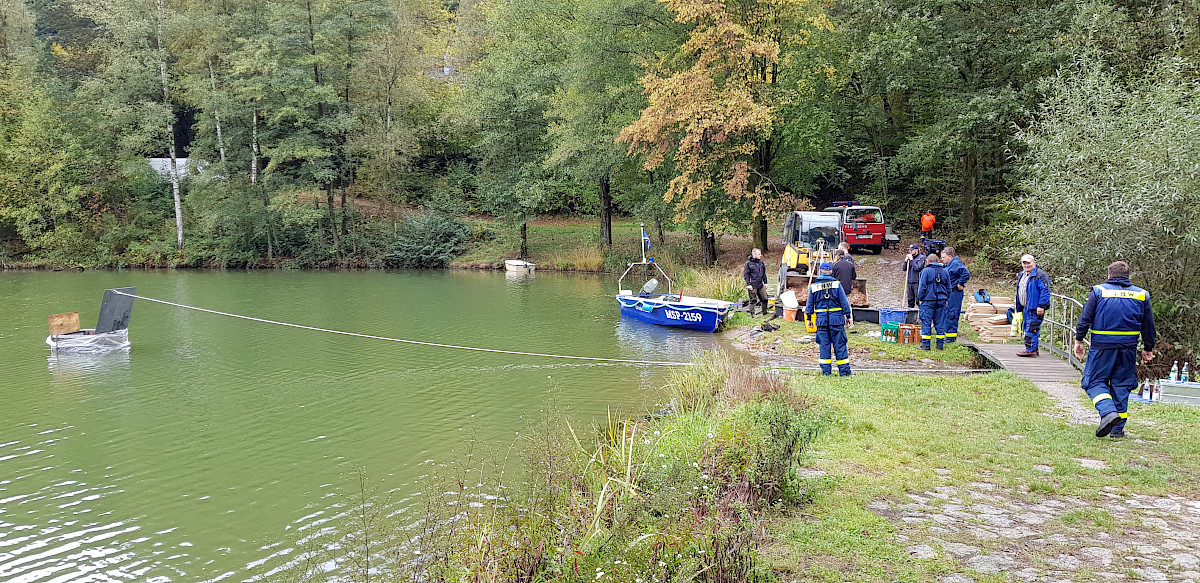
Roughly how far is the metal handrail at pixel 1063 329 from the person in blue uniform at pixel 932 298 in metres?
1.54

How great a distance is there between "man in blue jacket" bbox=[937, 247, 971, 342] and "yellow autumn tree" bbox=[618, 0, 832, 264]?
1239 centimetres

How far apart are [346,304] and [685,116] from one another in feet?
39.5

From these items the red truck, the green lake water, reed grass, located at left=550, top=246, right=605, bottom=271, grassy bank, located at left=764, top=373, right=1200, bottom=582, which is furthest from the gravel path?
reed grass, located at left=550, top=246, right=605, bottom=271

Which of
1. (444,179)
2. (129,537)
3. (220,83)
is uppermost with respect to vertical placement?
(220,83)

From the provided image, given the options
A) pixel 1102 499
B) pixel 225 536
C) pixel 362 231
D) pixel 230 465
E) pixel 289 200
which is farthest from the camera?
pixel 362 231

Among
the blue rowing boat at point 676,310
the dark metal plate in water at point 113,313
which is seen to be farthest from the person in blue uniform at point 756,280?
the dark metal plate in water at point 113,313

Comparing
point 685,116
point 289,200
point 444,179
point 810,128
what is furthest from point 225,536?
point 444,179

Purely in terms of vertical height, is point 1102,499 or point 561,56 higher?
point 561,56

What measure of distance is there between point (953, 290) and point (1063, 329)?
177 cm

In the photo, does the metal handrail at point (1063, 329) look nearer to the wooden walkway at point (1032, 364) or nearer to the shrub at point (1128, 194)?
the wooden walkway at point (1032, 364)

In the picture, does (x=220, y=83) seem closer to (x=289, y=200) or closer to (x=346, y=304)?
(x=289, y=200)

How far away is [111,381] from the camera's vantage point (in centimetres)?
1463

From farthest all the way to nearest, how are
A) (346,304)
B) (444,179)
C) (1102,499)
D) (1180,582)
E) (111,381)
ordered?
(444,179) → (346,304) → (111,381) → (1102,499) → (1180,582)

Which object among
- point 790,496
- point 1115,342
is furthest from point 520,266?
point 790,496
